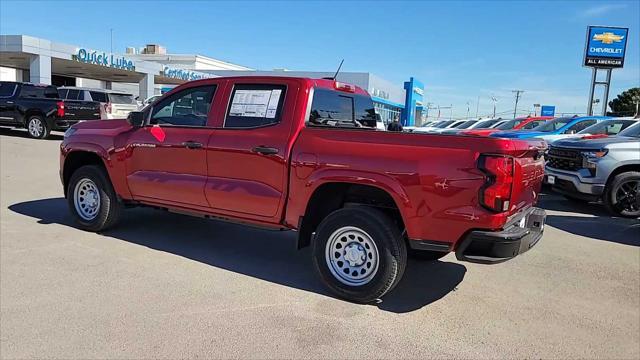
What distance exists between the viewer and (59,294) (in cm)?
415

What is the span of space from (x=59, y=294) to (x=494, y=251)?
359 cm

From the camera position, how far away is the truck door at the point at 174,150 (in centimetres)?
507

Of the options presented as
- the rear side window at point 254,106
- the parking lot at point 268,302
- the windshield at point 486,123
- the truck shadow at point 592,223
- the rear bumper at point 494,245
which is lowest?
the parking lot at point 268,302

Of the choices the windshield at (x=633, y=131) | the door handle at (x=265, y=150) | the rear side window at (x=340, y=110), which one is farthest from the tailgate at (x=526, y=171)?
the windshield at (x=633, y=131)

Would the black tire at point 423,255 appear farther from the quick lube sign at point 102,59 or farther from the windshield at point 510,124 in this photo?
the quick lube sign at point 102,59

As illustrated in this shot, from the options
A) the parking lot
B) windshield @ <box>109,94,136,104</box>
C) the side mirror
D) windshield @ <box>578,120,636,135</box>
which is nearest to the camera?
the parking lot

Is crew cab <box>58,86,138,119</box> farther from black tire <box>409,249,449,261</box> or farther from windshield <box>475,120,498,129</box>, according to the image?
black tire <box>409,249,449,261</box>

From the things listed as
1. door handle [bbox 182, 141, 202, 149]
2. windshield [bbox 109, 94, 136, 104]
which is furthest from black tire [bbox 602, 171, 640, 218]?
windshield [bbox 109, 94, 136, 104]

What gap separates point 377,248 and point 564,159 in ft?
20.2

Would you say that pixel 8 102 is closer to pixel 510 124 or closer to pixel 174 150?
pixel 174 150

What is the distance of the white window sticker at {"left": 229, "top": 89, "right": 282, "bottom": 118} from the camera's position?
471 centimetres

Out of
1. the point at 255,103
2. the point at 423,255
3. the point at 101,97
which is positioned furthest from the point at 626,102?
the point at 255,103

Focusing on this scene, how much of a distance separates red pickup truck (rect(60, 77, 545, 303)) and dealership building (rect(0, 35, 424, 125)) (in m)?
15.0

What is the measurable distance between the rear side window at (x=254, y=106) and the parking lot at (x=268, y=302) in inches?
58.2
